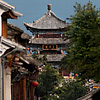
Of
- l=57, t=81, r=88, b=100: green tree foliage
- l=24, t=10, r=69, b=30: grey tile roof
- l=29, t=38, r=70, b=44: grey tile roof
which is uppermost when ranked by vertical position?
l=24, t=10, r=69, b=30: grey tile roof

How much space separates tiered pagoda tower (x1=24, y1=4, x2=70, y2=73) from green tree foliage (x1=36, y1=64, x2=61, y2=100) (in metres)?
34.3

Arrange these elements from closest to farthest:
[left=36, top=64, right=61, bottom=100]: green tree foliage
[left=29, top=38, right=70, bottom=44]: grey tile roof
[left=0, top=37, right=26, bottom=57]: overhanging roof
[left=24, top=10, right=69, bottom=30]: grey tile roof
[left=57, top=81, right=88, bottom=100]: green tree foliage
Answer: [left=0, top=37, right=26, bottom=57]: overhanging roof
[left=36, top=64, right=61, bottom=100]: green tree foliage
[left=57, top=81, right=88, bottom=100]: green tree foliage
[left=29, top=38, right=70, bottom=44]: grey tile roof
[left=24, top=10, right=69, bottom=30]: grey tile roof

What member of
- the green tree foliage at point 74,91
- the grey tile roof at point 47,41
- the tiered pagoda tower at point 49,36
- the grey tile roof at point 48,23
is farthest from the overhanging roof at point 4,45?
the grey tile roof at point 48,23

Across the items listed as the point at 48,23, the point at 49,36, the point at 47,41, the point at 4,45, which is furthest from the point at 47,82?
the point at 48,23

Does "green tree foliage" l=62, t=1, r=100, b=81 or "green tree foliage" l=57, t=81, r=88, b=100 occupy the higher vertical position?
"green tree foliage" l=62, t=1, r=100, b=81

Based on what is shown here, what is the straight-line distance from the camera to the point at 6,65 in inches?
805

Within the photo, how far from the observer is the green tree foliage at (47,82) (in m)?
47.7

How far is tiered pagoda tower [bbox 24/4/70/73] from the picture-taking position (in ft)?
278

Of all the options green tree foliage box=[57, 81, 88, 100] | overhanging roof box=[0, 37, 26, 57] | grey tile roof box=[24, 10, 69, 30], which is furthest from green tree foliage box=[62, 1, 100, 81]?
grey tile roof box=[24, 10, 69, 30]

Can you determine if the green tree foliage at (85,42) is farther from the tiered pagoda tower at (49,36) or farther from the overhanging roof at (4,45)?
the tiered pagoda tower at (49,36)

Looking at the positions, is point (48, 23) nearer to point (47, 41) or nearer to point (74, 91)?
point (47, 41)

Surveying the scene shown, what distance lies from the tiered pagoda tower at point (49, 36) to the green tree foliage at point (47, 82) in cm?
3433

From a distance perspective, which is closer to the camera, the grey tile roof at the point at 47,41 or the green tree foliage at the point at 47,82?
the green tree foliage at the point at 47,82

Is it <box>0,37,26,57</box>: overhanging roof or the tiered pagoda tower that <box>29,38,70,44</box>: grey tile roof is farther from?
<box>0,37,26,57</box>: overhanging roof
